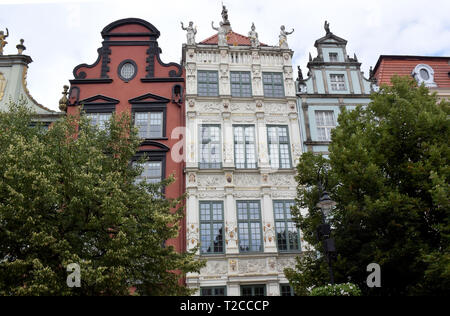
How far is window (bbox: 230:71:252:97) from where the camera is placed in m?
22.7

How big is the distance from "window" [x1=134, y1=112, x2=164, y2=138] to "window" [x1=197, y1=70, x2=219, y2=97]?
108 inches

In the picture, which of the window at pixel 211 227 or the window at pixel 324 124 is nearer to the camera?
the window at pixel 211 227

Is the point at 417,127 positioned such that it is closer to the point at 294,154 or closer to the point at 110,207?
the point at 294,154

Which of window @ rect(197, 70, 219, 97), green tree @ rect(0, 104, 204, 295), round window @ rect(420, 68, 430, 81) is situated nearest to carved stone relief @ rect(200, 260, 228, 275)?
green tree @ rect(0, 104, 204, 295)

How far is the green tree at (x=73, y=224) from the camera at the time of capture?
1063cm

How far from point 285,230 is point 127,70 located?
12.8 metres

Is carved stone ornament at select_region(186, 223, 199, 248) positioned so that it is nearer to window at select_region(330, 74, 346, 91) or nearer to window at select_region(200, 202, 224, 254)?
window at select_region(200, 202, 224, 254)

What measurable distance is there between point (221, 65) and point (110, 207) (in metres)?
13.7

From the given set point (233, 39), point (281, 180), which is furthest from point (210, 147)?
point (233, 39)

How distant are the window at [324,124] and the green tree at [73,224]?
38.4 ft

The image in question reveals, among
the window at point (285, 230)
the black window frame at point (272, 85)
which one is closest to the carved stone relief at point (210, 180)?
the window at point (285, 230)

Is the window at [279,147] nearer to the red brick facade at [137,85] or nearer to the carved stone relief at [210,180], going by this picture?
the carved stone relief at [210,180]

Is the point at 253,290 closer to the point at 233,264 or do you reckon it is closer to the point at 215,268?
the point at 233,264

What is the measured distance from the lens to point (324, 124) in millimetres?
22578
